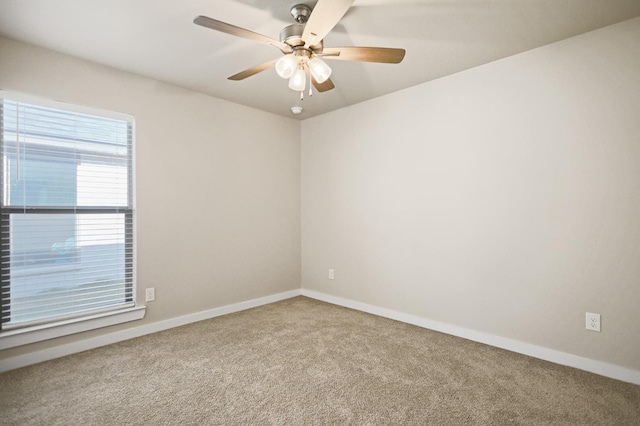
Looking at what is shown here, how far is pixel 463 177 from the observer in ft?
9.61

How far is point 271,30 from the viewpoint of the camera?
2.23 meters

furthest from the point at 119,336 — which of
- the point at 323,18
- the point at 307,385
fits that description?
the point at 323,18

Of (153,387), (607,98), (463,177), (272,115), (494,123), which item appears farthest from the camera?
(272,115)

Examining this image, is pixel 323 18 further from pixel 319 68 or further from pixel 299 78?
pixel 299 78

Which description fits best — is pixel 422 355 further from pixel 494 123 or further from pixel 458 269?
pixel 494 123

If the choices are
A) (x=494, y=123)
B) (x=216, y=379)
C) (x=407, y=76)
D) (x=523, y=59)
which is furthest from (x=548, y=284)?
(x=216, y=379)

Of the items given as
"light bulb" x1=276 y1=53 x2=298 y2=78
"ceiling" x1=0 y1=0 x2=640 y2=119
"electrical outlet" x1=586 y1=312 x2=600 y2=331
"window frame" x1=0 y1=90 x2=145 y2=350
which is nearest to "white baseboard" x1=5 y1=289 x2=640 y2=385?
"window frame" x1=0 y1=90 x2=145 y2=350

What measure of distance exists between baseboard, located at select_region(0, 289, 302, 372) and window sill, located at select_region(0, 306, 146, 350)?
10 cm

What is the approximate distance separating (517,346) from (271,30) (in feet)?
9.93

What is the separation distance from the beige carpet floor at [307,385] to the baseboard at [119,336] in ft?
0.27

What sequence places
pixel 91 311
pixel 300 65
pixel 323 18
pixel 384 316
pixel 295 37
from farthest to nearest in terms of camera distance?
pixel 384 316, pixel 91 311, pixel 300 65, pixel 295 37, pixel 323 18

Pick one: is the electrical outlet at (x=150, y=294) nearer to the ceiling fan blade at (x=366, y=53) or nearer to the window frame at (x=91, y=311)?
the window frame at (x=91, y=311)

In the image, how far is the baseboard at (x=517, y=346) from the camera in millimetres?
2199

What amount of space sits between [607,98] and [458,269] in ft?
5.43
